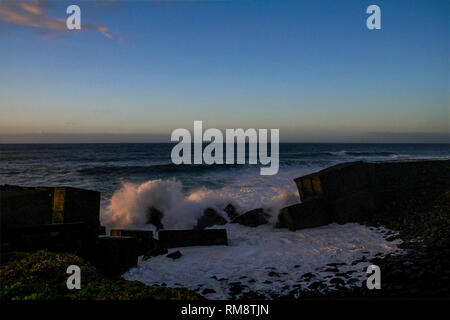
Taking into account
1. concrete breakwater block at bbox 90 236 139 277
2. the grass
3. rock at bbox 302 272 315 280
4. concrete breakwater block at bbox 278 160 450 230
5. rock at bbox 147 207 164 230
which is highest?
concrete breakwater block at bbox 278 160 450 230

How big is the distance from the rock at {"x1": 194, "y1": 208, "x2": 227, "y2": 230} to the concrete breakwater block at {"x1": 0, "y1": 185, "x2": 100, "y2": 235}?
4.77 m

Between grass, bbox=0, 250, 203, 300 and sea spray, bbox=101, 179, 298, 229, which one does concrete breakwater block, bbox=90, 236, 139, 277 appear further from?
sea spray, bbox=101, 179, 298, 229

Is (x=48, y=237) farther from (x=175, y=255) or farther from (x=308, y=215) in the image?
(x=308, y=215)

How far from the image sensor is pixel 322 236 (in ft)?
25.2

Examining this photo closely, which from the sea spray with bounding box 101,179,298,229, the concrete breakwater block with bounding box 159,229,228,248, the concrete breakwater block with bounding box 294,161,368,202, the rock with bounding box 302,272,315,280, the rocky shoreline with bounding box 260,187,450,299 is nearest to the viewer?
the rocky shoreline with bounding box 260,187,450,299

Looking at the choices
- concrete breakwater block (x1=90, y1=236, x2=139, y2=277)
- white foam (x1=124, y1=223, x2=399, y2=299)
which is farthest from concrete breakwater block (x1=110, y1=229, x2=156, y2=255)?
concrete breakwater block (x1=90, y1=236, x2=139, y2=277)

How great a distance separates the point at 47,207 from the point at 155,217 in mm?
6131

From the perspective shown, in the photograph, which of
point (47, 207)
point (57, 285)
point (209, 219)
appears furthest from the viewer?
point (209, 219)

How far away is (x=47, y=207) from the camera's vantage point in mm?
5828

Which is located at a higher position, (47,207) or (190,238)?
(47,207)

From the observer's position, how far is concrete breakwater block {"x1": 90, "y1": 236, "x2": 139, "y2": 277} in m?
5.31

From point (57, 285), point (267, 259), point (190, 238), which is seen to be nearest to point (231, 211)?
point (190, 238)

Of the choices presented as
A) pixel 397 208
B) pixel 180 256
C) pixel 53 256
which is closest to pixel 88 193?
pixel 53 256
